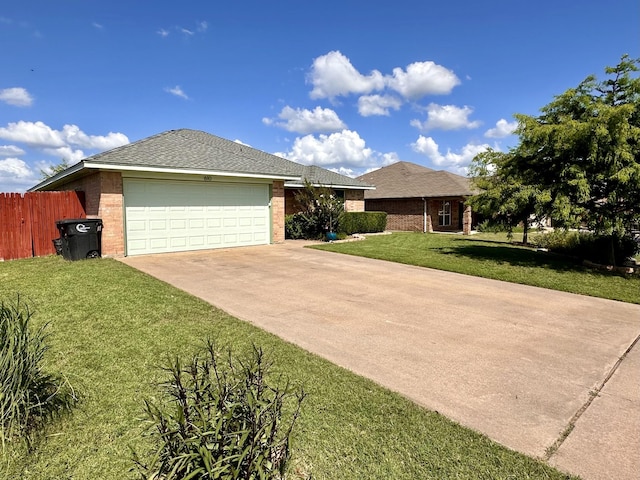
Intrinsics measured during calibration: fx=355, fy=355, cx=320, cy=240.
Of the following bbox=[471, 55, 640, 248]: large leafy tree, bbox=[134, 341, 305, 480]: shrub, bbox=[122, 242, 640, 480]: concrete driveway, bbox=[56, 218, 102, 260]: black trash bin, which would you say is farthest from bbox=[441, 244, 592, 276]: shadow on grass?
bbox=[56, 218, 102, 260]: black trash bin

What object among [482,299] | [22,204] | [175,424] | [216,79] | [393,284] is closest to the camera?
[175,424]

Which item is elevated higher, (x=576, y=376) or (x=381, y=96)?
(x=381, y=96)

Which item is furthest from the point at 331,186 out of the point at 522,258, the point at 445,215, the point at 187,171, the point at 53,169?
the point at 53,169

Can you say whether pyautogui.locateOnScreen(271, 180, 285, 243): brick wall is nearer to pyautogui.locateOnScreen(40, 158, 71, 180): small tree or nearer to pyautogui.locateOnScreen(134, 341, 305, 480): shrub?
pyautogui.locateOnScreen(134, 341, 305, 480): shrub

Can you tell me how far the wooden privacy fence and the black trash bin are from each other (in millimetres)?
1628

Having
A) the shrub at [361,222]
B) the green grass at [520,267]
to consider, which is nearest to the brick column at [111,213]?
the green grass at [520,267]

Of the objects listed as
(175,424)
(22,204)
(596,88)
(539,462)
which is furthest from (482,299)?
(22,204)

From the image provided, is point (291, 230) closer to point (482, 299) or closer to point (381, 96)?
point (482, 299)

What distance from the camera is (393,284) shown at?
26.5 feet

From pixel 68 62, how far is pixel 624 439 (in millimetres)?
18517

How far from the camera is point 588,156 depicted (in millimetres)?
9305

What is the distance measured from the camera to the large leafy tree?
29.2 ft

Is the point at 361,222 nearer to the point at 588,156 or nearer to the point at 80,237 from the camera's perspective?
the point at 588,156

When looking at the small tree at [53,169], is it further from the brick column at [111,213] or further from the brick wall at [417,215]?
the brick wall at [417,215]
